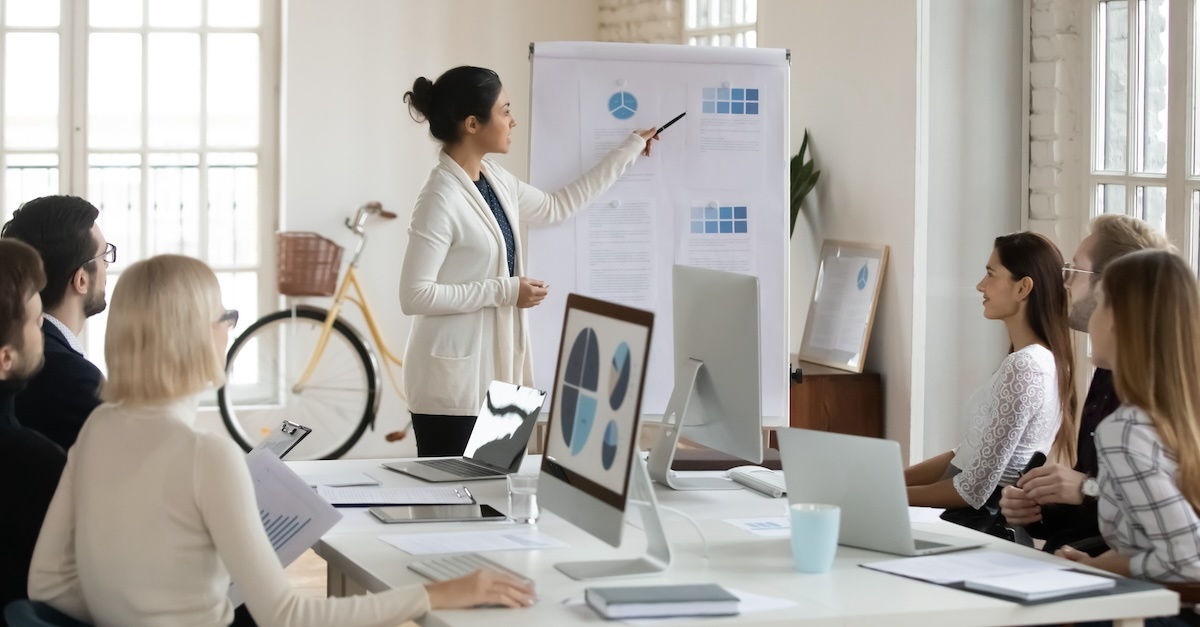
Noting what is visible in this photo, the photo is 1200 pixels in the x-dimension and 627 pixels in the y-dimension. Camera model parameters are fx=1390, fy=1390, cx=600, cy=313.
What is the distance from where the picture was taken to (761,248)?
13.1 ft

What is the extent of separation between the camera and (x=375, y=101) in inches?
239

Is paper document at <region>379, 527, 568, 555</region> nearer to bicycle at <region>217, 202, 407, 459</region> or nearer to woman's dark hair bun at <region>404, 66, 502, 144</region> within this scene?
woman's dark hair bun at <region>404, 66, 502, 144</region>

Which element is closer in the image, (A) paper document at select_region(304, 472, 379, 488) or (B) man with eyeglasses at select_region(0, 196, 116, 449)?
(B) man with eyeglasses at select_region(0, 196, 116, 449)

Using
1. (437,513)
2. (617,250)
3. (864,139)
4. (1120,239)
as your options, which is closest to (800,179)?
(864,139)

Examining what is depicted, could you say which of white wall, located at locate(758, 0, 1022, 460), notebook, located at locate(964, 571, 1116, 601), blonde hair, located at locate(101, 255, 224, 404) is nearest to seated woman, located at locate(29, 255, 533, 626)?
blonde hair, located at locate(101, 255, 224, 404)

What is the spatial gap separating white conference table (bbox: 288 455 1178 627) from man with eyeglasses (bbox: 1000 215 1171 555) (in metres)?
0.19

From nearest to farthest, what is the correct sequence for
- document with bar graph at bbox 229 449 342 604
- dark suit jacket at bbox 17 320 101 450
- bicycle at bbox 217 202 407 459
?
document with bar graph at bbox 229 449 342 604 → dark suit jacket at bbox 17 320 101 450 → bicycle at bbox 217 202 407 459

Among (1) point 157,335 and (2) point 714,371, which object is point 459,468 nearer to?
(2) point 714,371

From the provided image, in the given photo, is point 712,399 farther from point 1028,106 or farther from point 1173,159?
point 1028,106

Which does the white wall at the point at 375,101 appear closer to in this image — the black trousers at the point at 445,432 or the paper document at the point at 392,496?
the black trousers at the point at 445,432

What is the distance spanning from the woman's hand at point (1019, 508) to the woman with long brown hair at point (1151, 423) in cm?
28

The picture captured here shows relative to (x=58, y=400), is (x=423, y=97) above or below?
above

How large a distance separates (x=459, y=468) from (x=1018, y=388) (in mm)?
1200

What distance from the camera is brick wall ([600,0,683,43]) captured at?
5.86 meters
